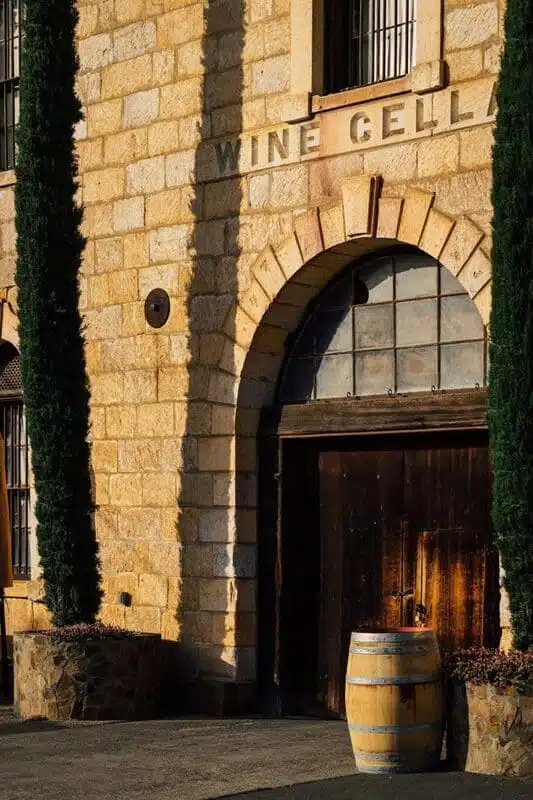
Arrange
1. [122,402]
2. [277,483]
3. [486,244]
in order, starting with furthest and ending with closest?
1. [122,402]
2. [277,483]
3. [486,244]

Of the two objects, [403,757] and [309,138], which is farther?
[309,138]

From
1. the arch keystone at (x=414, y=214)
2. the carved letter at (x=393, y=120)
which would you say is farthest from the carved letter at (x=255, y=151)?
the arch keystone at (x=414, y=214)

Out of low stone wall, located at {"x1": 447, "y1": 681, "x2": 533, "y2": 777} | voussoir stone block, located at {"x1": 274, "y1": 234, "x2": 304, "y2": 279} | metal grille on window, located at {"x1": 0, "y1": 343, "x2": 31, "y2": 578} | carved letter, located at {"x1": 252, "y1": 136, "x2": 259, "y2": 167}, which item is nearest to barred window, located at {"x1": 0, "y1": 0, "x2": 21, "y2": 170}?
metal grille on window, located at {"x1": 0, "y1": 343, "x2": 31, "y2": 578}

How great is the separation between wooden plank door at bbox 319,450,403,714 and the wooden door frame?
256mm

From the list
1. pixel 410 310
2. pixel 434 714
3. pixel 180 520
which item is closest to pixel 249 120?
pixel 410 310

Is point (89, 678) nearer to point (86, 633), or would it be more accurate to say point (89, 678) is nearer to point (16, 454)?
point (86, 633)

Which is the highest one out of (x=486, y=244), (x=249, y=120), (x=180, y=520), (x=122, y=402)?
(x=249, y=120)

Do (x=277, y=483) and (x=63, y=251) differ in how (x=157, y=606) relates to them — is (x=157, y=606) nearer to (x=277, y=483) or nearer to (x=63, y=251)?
(x=277, y=483)

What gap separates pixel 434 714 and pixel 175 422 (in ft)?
13.2

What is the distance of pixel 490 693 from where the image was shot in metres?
8.69

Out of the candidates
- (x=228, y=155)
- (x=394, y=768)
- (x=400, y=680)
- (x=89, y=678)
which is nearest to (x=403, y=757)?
(x=394, y=768)

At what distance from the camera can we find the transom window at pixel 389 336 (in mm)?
10805

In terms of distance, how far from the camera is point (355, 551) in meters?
11.5

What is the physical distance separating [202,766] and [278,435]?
3.10 metres
